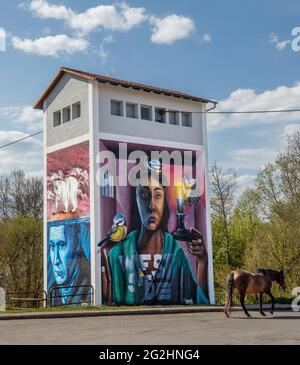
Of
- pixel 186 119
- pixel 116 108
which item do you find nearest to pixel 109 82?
pixel 116 108

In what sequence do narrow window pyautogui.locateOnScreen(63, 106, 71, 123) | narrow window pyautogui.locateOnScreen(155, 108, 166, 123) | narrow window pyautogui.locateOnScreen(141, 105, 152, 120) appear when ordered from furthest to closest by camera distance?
narrow window pyautogui.locateOnScreen(155, 108, 166, 123) → narrow window pyautogui.locateOnScreen(141, 105, 152, 120) → narrow window pyautogui.locateOnScreen(63, 106, 71, 123)

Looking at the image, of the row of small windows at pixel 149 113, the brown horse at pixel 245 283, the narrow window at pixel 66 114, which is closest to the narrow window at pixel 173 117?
Result: the row of small windows at pixel 149 113

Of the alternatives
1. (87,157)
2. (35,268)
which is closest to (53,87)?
(87,157)

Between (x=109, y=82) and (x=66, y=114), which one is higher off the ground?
(x=109, y=82)

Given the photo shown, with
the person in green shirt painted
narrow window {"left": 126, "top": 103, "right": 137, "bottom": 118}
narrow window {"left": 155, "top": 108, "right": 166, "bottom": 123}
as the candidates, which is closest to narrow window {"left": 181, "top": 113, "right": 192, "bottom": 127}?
narrow window {"left": 155, "top": 108, "right": 166, "bottom": 123}

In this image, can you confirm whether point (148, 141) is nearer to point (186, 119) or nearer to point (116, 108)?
point (116, 108)

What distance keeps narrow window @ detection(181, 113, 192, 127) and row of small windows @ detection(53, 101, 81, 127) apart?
6.31 meters

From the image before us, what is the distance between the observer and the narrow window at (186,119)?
3353cm

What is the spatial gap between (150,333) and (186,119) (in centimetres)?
2169

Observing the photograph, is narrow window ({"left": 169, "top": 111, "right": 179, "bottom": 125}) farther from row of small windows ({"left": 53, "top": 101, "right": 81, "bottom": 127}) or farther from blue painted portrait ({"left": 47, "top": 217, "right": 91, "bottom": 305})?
blue painted portrait ({"left": 47, "top": 217, "right": 91, "bottom": 305})

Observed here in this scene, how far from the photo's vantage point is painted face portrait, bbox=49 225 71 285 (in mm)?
30438

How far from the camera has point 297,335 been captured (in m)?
12.9

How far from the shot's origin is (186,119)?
33.8 meters
